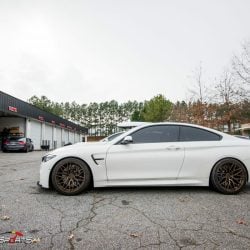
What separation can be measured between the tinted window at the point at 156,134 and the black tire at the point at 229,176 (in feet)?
3.34

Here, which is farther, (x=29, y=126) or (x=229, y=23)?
(x=29, y=126)

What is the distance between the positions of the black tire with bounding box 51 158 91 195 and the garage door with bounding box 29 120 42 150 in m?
26.5

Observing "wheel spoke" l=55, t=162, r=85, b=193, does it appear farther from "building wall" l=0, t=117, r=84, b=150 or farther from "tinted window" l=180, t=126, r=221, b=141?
"building wall" l=0, t=117, r=84, b=150

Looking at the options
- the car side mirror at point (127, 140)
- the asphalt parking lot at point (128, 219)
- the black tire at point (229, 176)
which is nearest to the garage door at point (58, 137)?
the asphalt parking lot at point (128, 219)

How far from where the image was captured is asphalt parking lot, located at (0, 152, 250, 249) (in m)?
2.79

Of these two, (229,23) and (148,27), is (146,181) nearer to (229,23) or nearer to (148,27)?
(148,27)

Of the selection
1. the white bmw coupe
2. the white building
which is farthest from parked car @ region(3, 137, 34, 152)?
the white bmw coupe

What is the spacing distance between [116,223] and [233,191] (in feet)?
8.93

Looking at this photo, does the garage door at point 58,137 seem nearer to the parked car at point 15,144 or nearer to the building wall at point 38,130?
the building wall at point 38,130

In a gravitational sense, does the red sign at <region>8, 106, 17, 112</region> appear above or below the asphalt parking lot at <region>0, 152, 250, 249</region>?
above

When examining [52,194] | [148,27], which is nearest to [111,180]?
[52,194]

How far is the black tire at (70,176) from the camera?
4863 millimetres

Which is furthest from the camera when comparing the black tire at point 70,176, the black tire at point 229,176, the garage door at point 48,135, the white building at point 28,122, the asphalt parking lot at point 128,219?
the garage door at point 48,135

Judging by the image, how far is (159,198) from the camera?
466 centimetres
